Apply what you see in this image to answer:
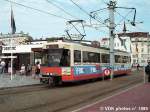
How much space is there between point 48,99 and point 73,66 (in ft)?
34.0

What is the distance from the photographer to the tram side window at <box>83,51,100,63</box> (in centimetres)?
3284

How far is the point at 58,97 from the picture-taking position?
2119cm

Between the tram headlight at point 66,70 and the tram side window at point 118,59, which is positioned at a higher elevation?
the tram side window at point 118,59

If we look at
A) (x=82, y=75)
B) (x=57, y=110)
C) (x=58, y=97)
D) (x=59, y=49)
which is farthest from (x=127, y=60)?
(x=57, y=110)

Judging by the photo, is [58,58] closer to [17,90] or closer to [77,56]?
[77,56]

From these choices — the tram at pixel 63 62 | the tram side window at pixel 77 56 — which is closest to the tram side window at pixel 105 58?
the tram at pixel 63 62

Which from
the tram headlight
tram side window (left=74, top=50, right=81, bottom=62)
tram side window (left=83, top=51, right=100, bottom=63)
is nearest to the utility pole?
tram side window (left=83, top=51, right=100, bottom=63)

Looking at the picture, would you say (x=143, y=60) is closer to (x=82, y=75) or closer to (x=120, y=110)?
(x=82, y=75)

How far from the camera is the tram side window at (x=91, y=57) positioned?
108 ft

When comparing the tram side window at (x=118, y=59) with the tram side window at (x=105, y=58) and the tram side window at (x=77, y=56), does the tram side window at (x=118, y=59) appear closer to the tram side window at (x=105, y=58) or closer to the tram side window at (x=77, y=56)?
the tram side window at (x=105, y=58)

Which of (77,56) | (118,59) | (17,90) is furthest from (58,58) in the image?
(118,59)

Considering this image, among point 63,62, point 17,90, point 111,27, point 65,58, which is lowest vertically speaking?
point 17,90

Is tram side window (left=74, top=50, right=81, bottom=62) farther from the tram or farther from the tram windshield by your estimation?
the tram windshield

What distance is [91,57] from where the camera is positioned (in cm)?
3469
